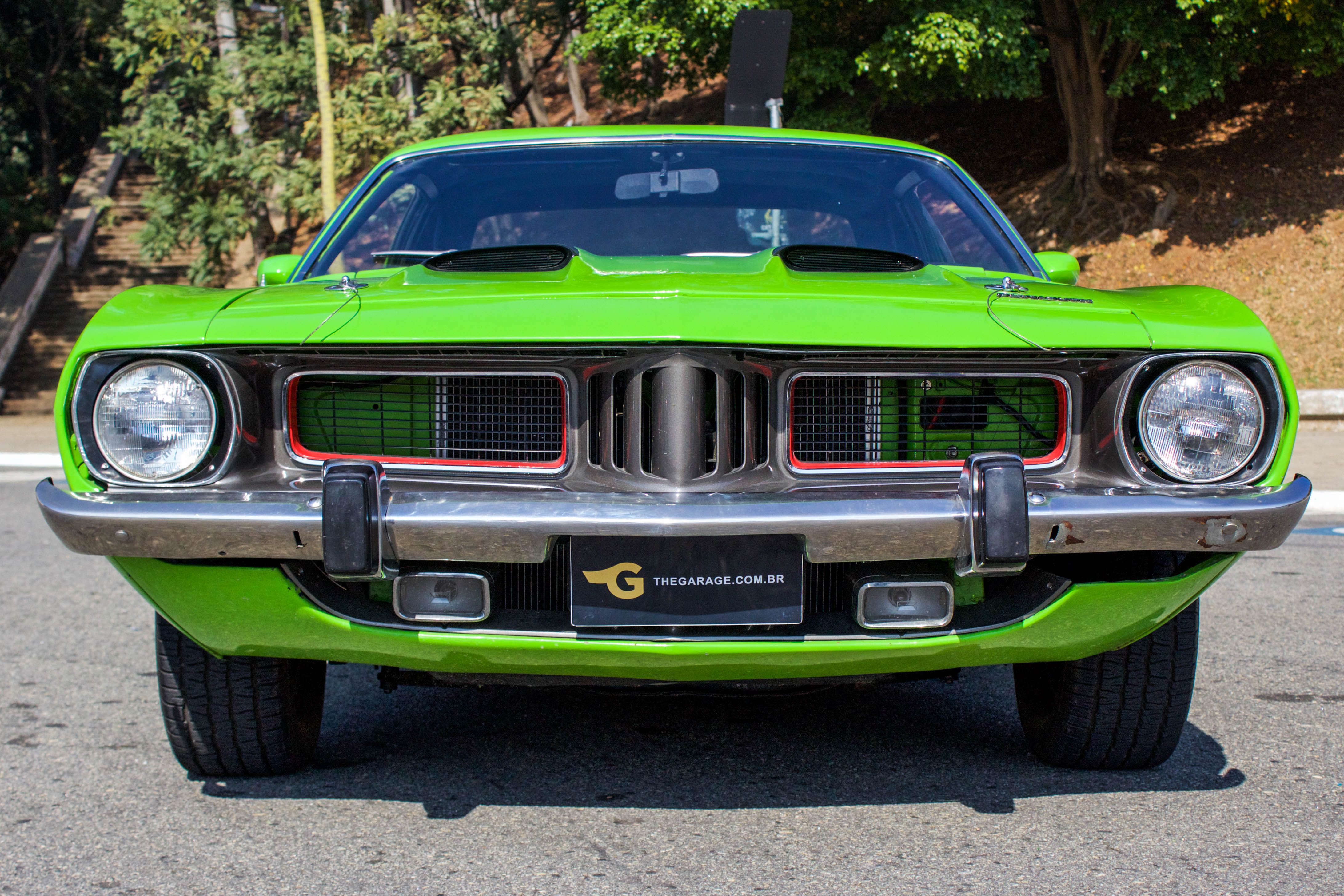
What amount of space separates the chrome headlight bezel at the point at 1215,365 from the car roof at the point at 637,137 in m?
1.44

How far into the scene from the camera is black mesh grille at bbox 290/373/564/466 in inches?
92.0

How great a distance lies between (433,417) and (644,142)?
154cm

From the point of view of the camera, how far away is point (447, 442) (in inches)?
93.3

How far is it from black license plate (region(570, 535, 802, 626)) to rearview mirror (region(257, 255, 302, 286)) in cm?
156

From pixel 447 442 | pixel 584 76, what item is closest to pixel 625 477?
pixel 447 442

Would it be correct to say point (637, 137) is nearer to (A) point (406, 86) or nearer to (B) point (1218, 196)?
(B) point (1218, 196)

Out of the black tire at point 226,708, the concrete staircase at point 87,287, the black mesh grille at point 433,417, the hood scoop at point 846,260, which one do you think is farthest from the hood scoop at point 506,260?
the concrete staircase at point 87,287

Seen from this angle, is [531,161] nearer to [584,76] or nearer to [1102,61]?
[1102,61]

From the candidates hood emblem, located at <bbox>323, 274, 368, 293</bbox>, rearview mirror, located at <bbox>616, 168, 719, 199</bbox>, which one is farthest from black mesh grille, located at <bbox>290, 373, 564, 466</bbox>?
rearview mirror, located at <bbox>616, 168, 719, 199</bbox>

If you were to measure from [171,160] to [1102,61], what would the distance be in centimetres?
1477

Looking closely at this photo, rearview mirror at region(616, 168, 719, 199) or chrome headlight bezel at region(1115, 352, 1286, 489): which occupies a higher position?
rearview mirror at region(616, 168, 719, 199)

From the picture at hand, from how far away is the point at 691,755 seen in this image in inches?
114

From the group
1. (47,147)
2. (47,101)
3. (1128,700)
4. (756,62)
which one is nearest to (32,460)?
(756,62)

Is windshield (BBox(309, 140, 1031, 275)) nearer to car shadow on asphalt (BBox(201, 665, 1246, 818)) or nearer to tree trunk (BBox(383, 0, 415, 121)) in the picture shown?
car shadow on asphalt (BBox(201, 665, 1246, 818))
